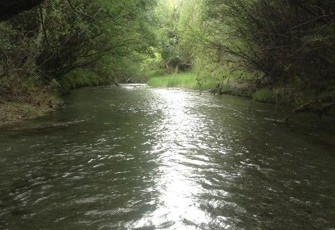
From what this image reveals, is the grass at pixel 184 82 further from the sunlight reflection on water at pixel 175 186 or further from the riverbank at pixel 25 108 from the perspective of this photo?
the sunlight reflection on water at pixel 175 186

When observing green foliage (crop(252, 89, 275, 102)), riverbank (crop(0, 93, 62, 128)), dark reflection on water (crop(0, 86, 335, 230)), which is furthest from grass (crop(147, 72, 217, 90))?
dark reflection on water (crop(0, 86, 335, 230))

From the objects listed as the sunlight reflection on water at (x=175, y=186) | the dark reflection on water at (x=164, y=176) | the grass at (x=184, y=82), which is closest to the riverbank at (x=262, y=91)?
the grass at (x=184, y=82)

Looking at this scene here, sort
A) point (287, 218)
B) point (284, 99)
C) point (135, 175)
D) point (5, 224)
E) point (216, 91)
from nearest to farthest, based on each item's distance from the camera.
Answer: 1. point (5, 224)
2. point (287, 218)
3. point (135, 175)
4. point (284, 99)
5. point (216, 91)

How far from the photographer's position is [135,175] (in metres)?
9.95

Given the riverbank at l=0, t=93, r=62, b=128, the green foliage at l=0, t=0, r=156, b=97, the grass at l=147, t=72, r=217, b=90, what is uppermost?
the green foliage at l=0, t=0, r=156, b=97

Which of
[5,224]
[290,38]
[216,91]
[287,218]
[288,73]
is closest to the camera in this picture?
[5,224]

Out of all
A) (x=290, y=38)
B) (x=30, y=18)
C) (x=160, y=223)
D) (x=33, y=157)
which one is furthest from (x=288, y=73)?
(x=160, y=223)

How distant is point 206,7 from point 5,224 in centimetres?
2308

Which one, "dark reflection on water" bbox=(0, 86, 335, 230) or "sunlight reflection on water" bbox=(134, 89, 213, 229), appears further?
"dark reflection on water" bbox=(0, 86, 335, 230)

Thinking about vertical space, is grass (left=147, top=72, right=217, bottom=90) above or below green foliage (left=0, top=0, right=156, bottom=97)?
below

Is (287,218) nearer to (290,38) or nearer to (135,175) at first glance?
(135,175)

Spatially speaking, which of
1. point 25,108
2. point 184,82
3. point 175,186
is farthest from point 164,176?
point 184,82

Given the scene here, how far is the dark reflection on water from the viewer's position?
7320 mm

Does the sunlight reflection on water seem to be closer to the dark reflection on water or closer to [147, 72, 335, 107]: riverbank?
the dark reflection on water
